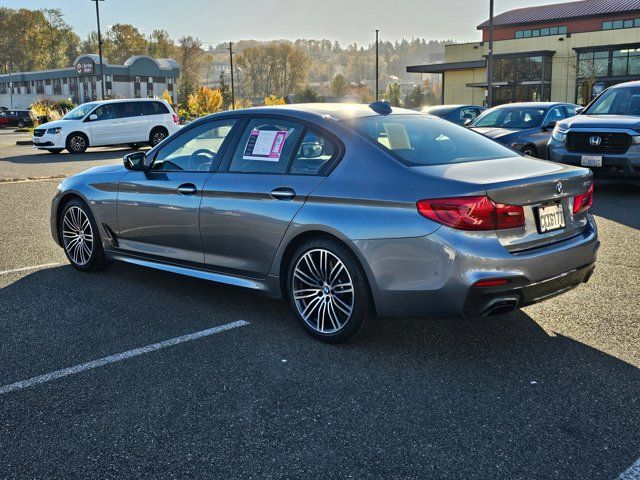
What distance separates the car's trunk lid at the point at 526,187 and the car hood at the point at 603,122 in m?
6.69

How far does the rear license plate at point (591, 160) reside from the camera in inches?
415

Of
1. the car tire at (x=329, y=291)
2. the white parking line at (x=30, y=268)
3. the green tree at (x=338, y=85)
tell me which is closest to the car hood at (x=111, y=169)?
the white parking line at (x=30, y=268)

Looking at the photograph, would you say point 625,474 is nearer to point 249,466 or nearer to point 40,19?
point 249,466

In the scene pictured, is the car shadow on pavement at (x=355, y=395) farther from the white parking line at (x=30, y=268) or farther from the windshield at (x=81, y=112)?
the windshield at (x=81, y=112)

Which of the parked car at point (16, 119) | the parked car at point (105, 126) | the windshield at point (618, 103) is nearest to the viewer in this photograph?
the windshield at point (618, 103)

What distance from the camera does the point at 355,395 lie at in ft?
12.0

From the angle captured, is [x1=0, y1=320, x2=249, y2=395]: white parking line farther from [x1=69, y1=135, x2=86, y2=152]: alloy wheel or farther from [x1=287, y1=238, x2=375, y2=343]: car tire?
[x1=69, y1=135, x2=86, y2=152]: alloy wheel

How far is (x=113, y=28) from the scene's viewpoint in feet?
447

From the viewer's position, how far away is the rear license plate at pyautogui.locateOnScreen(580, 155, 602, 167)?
34.6 ft

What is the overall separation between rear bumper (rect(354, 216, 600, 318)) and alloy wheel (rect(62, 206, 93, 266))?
3215 millimetres

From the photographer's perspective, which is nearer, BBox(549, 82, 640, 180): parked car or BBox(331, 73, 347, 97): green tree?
BBox(549, 82, 640, 180): parked car

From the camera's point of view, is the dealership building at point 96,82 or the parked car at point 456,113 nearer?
the parked car at point 456,113

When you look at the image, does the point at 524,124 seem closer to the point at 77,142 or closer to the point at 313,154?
the point at 313,154

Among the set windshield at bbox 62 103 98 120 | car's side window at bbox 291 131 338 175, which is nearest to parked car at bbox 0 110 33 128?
windshield at bbox 62 103 98 120
